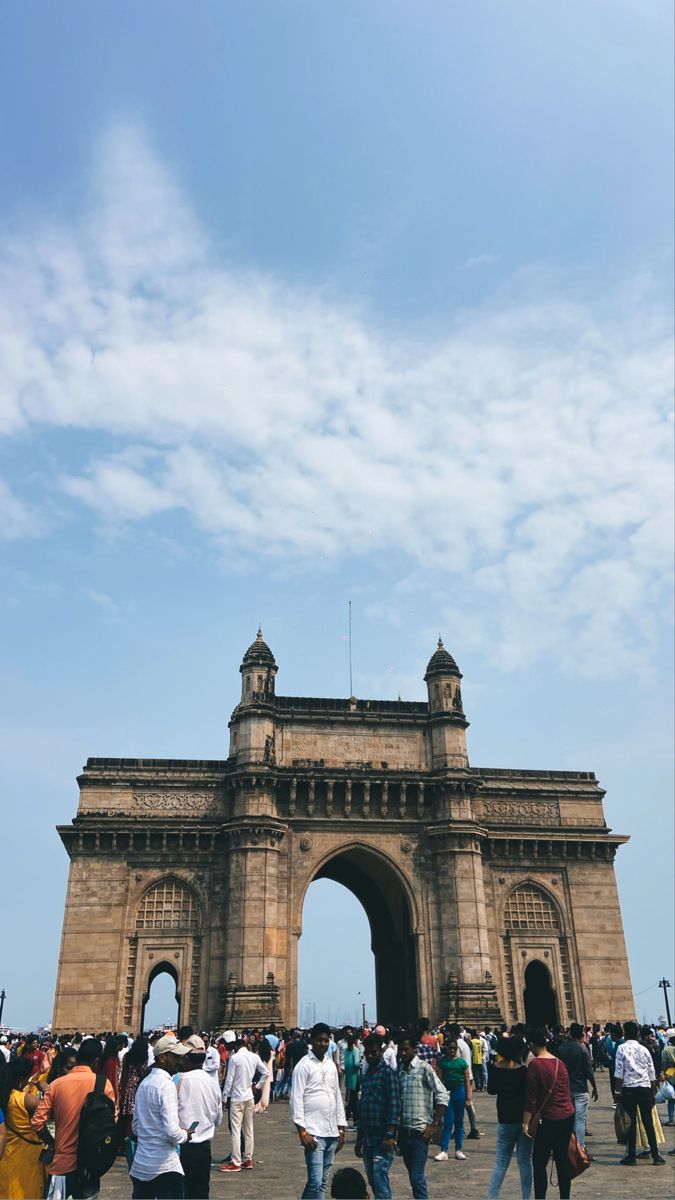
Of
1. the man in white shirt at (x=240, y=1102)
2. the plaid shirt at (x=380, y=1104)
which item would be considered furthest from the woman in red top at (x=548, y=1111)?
the man in white shirt at (x=240, y=1102)

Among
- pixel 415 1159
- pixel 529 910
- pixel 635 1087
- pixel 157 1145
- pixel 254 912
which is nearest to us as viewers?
pixel 157 1145

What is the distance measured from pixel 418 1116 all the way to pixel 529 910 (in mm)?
31185

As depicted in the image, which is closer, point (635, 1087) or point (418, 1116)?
point (418, 1116)

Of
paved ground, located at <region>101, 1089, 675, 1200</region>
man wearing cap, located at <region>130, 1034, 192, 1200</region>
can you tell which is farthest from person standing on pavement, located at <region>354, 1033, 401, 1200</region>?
paved ground, located at <region>101, 1089, 675, 1200</region>

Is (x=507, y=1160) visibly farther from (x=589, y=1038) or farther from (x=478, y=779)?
(x=478, y=779)

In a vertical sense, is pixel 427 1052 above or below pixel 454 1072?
above

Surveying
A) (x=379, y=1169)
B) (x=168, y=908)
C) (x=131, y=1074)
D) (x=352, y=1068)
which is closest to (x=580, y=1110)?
(x=379, y=1169)

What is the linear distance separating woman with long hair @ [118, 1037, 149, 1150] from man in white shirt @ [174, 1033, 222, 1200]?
1.46 m

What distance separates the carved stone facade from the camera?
34.9 meters

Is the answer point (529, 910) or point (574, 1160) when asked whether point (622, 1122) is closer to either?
point (574, 1160)

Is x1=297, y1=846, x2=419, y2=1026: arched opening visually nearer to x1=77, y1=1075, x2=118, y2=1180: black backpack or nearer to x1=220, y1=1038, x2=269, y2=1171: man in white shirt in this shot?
x1=220, y1=1038, x2=269, y2=1171: man in white shirt

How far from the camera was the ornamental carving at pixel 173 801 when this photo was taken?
37312 mm

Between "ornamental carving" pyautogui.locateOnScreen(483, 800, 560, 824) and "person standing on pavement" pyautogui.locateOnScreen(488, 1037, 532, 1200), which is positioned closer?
"person standing on pavement" pyautogui.locateOnScreen(488, 1037, 532, 1200)

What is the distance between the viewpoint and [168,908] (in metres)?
36.2
